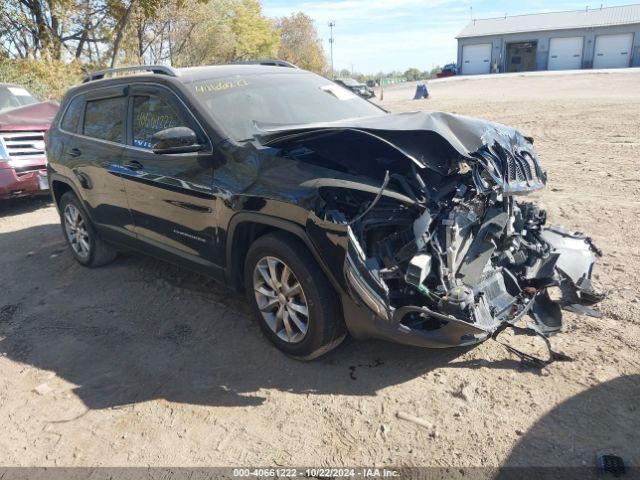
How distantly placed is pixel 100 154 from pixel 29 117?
4.98m

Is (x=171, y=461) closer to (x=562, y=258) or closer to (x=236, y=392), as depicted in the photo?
(x=236, y=392)

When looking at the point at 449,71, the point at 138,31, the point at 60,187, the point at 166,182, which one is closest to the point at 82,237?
the point at 60,187

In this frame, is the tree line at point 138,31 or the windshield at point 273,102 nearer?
the windshield at point 273,102

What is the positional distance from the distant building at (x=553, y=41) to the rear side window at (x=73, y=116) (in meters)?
62.6

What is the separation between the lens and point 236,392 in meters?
3.43

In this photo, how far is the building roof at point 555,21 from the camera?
2254 inches

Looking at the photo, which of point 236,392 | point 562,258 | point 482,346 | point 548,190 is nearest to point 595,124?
point 548,190

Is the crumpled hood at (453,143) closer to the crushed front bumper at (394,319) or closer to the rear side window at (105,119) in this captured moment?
the crushed front bumper at (394,319)

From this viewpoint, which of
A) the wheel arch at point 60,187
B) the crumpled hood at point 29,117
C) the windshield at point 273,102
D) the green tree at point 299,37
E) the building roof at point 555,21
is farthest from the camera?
the green tree at point 299,37

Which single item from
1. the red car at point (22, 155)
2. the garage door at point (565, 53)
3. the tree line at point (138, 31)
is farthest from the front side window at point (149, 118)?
the garage door at point (565, 53)

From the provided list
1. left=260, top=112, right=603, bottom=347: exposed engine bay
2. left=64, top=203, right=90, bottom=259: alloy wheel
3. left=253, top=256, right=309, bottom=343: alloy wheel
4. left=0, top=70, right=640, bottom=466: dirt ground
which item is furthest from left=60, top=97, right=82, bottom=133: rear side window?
left=253, top=256, right=309, bottom=343: alloy wheel

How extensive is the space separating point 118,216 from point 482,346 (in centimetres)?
341

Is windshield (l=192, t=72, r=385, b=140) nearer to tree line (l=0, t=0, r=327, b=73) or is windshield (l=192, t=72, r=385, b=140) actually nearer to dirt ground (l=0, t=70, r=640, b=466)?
dirt ground (l=0, t=70, r=640, b=466)

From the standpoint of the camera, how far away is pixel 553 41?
59094 millimetres
